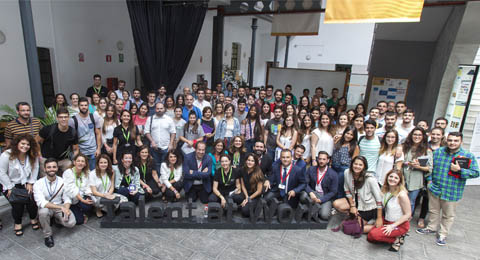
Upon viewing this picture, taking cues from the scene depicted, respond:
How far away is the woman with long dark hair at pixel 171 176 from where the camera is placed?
14.6 feet

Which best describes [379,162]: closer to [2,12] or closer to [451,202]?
[451,202]

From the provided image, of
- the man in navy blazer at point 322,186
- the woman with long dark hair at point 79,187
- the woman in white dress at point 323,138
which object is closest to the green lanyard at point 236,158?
the man in navy blazer at point 322,186

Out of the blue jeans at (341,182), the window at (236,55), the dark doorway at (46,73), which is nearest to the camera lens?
the blue jeans at (341,182)

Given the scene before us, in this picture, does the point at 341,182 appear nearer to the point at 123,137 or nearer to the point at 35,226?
the point at 123,137

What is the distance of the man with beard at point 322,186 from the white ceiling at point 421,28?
5986 millimetres

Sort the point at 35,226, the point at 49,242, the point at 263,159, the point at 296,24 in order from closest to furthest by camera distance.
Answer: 1. the point at 49,242
2. the point at 35,226
3. the point at 263,159
4. the point at 296,24

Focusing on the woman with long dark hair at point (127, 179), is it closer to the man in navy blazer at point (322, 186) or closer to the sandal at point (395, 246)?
the man in navy blazer at point (322, 186)

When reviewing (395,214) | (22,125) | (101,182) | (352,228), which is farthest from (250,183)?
(22,125)

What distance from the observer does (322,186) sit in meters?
4.29

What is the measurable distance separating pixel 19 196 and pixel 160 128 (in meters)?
2.12

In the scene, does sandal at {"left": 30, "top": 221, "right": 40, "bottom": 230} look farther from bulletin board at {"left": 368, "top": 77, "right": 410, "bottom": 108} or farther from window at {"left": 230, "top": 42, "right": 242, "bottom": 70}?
window at {"left": 230, "top": 42, "right": 242, "bottom": 70}

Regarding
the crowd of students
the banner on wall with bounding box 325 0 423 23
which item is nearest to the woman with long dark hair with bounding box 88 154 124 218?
the crowd of students

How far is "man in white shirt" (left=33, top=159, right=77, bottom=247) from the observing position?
11.2 feet

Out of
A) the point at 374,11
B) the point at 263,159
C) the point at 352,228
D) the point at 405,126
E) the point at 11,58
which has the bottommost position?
the point at 352,228
